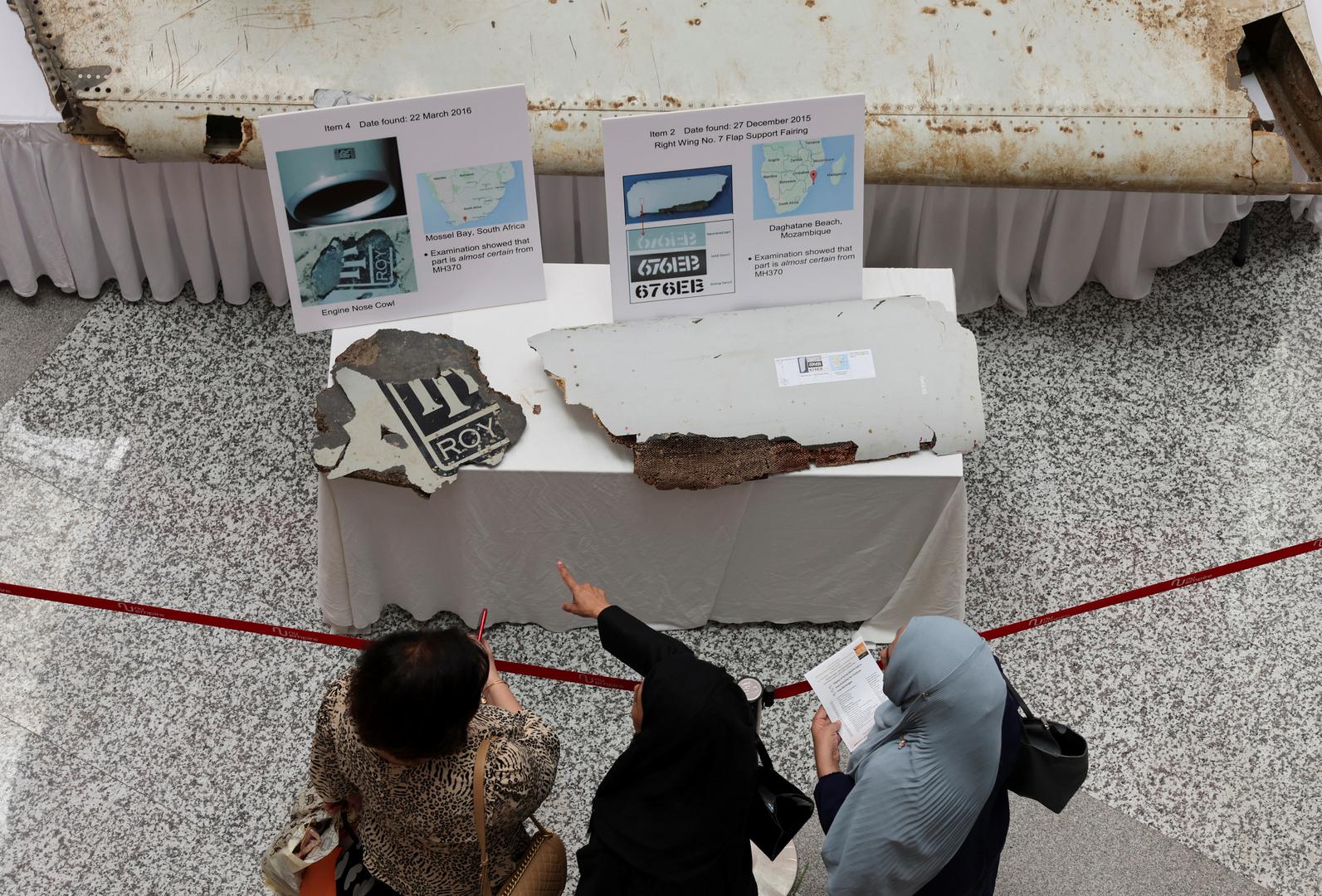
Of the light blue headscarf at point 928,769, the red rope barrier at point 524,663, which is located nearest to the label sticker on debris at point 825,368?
the red rope barrier at point 524,663

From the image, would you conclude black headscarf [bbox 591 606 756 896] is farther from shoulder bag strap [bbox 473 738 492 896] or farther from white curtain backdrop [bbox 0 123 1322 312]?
white curtain backdrop [bbox 0 123 1322 312]

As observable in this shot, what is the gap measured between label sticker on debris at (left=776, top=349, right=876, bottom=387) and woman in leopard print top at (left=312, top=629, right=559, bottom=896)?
106 centimetres

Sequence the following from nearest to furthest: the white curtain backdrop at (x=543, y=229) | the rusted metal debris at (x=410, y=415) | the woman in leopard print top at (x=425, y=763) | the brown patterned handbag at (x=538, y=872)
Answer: the woman in leopard print top at (x=425, y=763) → the brown patterned handbag at (x=538, y=872) → the rusted metal debris at (x=410, y=415) → the white curtain backdrop at (x=543, y=229)

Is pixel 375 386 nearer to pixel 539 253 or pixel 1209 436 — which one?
pixel 539 253

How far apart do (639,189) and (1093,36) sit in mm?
1543

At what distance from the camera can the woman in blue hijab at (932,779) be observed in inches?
76.2

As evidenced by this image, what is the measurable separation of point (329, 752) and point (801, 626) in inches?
60.3

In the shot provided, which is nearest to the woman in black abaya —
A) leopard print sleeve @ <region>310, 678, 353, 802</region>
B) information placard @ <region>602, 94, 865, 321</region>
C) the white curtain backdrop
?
leopard print sleeve @ <region>310, 678, 353, 802</region>

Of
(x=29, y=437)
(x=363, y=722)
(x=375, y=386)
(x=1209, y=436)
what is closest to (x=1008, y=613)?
(x=1209, y=436)

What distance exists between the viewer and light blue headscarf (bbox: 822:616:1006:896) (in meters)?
1.94

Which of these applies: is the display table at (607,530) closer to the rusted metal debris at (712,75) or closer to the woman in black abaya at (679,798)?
the rusted metal debris at (712,75)

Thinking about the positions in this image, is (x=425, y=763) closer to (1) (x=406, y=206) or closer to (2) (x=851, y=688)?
(2) (x=851, y=688)

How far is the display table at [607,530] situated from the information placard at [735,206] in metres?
0.20

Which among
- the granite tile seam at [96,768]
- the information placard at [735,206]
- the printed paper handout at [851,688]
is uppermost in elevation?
the information placard at [735,206]
